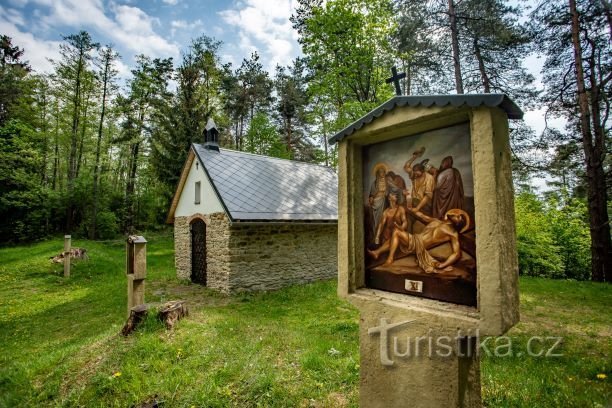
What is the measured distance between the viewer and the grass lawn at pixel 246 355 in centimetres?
332

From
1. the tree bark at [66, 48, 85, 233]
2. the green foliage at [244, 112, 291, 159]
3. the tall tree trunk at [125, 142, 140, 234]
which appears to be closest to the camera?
the tree bark at [66, 48, 85, 233]

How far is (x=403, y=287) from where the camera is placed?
243 centimetres

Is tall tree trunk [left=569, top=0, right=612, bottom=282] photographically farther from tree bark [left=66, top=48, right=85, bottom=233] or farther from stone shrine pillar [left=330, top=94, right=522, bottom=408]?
tree bark [left=66, top=48, right=85, bottom=233]

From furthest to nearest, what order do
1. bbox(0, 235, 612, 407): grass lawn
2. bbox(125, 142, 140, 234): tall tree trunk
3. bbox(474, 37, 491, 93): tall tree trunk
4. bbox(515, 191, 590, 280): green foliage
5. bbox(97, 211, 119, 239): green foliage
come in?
bbox(125, 142, 140, 234): tall tree trunk
bbox(97, 211, 119, 239): green foliage
bbox(474, 37, 491, 93): tall tree trunk
bbox(515, 191, 590, 280): green foliage
bbox(0, 235, 612, 407): grass lawn

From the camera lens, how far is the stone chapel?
915 centimetres

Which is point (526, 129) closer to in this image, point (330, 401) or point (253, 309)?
point (253, 309)

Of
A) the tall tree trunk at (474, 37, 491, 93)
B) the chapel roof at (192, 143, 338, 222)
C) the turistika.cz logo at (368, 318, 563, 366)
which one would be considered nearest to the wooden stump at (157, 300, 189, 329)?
the chapel roof at (192, 143, 338, 222)

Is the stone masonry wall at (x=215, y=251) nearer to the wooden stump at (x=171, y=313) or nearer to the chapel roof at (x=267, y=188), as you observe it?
the chapel roof at (x=267, y=188)

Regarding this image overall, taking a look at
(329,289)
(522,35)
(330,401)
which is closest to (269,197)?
(329,289)

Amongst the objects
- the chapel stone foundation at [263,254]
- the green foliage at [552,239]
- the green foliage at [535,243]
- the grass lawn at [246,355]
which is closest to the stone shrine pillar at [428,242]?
the grass lawn at [246,355]

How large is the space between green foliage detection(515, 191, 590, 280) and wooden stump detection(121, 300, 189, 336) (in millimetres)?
10822

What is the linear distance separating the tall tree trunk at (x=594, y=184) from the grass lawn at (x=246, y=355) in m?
1.19

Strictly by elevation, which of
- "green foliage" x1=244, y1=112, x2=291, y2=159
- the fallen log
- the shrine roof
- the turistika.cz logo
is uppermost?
"green foliage" x1=244, y1=112, x2=291, y2=159

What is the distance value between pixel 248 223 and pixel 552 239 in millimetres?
11447
